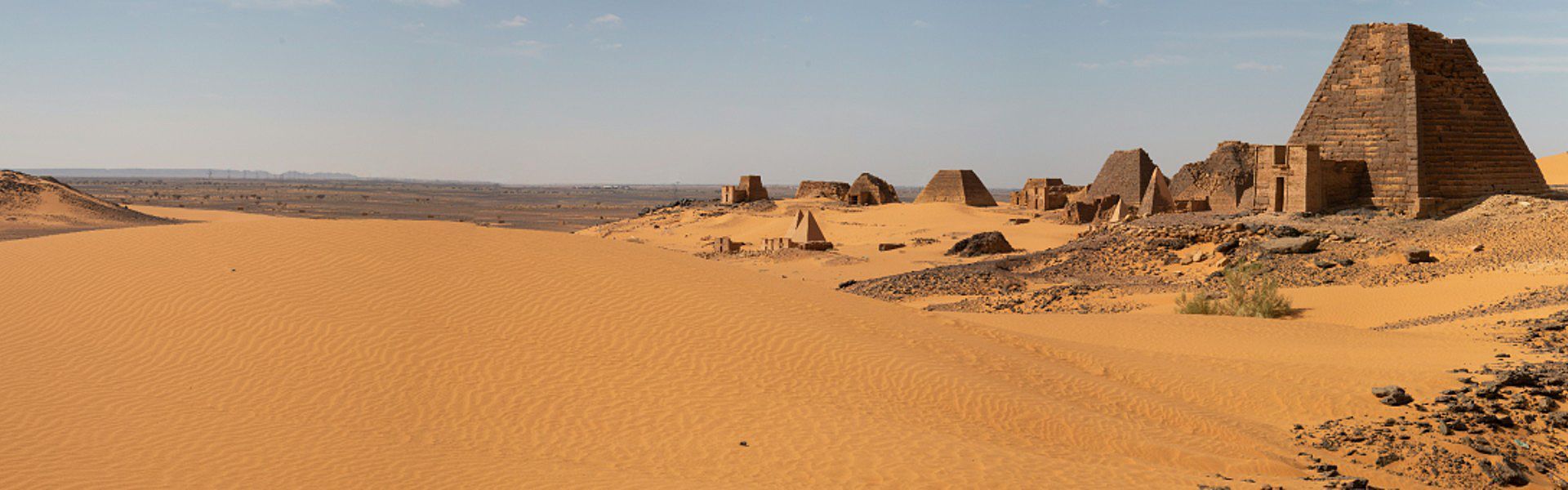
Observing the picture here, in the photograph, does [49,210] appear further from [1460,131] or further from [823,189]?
[1460,131]

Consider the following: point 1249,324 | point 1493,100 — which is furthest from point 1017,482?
point 1493,100

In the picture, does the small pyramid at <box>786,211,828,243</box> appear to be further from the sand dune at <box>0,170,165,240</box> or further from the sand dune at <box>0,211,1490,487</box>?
the sand dune at <box>0,170,165,240</box>

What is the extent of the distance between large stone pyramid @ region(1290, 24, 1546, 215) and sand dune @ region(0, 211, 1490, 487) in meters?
10.5

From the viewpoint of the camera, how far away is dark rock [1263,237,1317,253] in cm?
2114

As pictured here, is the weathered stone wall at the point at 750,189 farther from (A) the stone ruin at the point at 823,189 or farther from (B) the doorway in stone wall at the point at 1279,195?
(B) the doorway in stone wall at the point at 1279,195

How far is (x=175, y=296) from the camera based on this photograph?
1107cm

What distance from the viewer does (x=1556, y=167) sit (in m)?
66.8

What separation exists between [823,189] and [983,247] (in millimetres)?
25638

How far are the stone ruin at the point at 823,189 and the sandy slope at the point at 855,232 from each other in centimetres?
229

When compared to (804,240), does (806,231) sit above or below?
above

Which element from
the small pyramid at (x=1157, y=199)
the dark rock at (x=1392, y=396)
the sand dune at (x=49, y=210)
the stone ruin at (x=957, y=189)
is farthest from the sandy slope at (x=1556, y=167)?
the sand dune at (x=49, y=210)

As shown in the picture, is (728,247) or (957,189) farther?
(957,189)

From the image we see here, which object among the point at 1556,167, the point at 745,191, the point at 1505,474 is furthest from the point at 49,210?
the point at 1556,167

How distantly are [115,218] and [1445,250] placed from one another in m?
46.8
